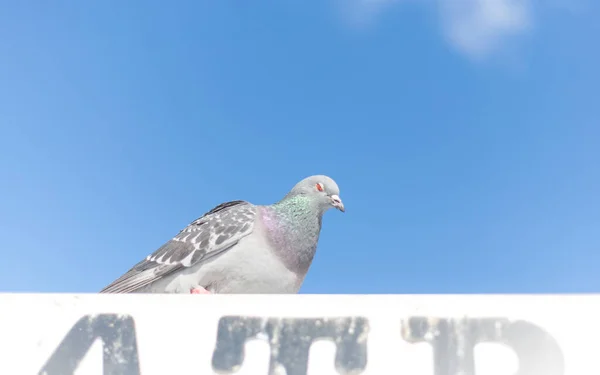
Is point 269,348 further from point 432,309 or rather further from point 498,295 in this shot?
point 498,295

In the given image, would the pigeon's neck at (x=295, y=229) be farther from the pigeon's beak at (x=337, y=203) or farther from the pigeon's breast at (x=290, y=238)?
the pigeon's beak at (x=337, y=203)

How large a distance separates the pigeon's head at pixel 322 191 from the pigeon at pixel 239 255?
2 cm

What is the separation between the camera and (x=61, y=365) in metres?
3.04

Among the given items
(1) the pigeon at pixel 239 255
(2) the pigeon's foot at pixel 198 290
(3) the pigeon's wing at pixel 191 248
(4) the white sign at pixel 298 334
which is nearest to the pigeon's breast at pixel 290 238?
(1) the pigeon at pixel 239 255

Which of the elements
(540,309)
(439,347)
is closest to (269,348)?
(439,347)

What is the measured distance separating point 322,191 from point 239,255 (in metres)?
1.06

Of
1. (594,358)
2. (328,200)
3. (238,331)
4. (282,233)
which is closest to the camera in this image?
(594,358)

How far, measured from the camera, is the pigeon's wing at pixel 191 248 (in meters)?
4.96

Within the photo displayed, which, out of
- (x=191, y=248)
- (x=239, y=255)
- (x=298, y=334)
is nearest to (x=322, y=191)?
(x=239, y=255)

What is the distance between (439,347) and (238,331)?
1.02 meters

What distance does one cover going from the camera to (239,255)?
4.92m

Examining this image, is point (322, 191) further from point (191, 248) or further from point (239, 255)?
point (191, 248)

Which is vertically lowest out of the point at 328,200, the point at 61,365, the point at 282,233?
the point at 61,365

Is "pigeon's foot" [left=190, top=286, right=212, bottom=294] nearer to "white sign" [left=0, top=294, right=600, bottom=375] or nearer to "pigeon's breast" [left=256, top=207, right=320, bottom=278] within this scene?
"pigeon's breast" [left=256, top=207, right=320, bottom=278]
